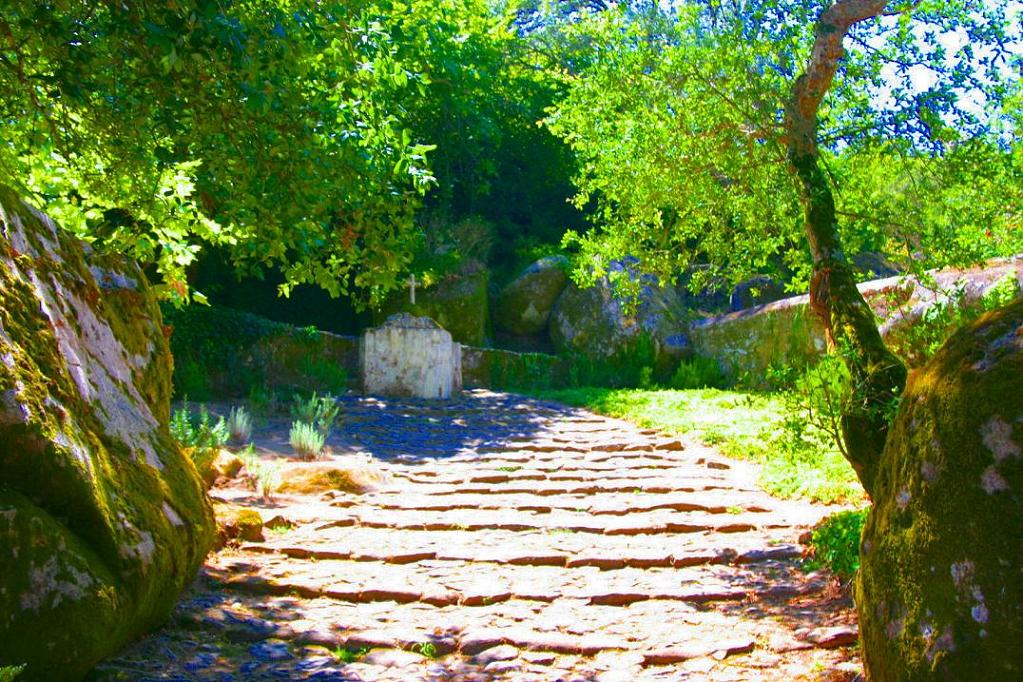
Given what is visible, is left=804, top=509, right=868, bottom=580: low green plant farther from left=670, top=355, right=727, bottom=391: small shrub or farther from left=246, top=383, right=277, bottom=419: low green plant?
left=670, top=355, right=727, bottom=391: small shrub

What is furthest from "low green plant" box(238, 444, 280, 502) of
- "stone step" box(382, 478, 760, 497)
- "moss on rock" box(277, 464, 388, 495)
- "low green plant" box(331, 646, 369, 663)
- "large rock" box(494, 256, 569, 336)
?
"large rock" box(494, 256, 569, 336)

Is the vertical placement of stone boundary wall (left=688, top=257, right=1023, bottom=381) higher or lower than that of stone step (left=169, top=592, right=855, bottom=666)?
higher

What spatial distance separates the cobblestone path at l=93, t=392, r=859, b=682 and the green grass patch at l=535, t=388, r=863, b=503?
39 centimetres

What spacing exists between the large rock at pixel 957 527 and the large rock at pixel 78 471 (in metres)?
2.96

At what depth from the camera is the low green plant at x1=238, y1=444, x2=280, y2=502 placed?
8336mm

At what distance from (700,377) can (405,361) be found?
556 centimetres

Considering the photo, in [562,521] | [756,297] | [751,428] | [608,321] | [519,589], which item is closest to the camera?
[519,589]

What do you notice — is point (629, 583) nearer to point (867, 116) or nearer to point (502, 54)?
point (867, 116)

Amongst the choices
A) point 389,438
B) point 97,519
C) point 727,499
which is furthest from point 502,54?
point 97,519

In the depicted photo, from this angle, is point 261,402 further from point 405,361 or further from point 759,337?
point 759,337

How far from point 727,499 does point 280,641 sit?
4.64 meters

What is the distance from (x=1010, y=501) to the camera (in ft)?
9.41

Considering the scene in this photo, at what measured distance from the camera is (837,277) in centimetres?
633

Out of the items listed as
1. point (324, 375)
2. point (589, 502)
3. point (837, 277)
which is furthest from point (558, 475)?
point (324, 375)
